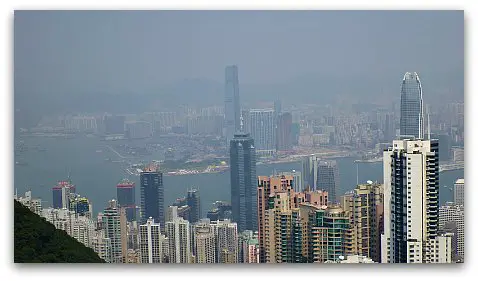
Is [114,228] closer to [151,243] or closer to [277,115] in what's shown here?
[151,243]

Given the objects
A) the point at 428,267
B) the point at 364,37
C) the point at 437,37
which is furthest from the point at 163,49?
the point at 428,267

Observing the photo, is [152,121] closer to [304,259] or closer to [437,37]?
[304,259]

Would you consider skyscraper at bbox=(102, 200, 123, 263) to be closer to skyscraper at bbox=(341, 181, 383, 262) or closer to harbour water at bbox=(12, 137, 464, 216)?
harbour water at bbox=(12, 137, 464, 216)

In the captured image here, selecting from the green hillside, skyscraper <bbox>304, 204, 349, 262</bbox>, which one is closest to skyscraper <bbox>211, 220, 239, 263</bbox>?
skyscraper <bbox>304, 204, 349, 262</bbox>

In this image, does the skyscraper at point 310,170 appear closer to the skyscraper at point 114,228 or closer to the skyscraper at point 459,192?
the skyscraper at point 459,192

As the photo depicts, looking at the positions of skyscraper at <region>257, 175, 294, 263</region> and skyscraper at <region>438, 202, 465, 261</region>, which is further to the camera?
skyscraper at <region>257, 175, 294, 263</region>

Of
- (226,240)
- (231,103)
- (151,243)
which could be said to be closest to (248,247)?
(226,240)
